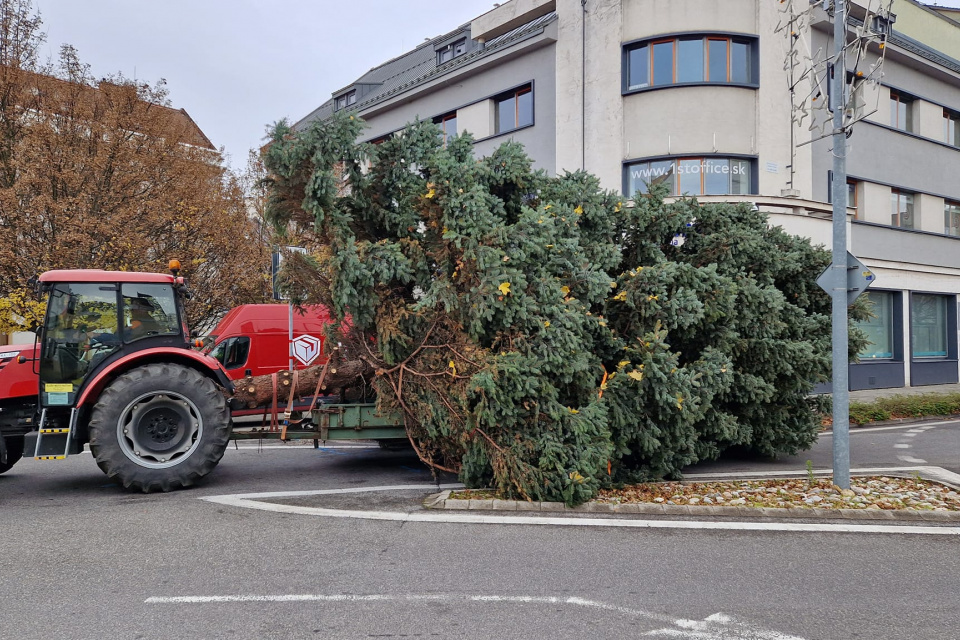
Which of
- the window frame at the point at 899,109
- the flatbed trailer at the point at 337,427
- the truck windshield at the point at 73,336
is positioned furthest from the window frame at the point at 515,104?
the truck windshield at the point at 73,336

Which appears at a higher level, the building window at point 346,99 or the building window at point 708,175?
the building window at point 346,99

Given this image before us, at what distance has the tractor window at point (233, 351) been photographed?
14.3 metres

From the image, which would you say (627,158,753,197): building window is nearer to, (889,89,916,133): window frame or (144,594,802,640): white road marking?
(889,89,916,133): window frame

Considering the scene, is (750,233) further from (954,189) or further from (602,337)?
(954,189)

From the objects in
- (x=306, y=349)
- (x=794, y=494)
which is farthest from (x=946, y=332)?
(x=306, y=349)

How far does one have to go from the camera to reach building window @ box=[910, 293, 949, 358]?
23.0m

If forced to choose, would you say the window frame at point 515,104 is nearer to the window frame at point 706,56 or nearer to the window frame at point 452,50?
the window frame at point 706,56

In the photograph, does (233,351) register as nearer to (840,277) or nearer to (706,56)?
(840,277)

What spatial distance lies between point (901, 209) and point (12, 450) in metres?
24.1

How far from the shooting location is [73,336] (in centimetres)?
754

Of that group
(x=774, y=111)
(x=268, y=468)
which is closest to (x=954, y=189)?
(x=774, y=111)

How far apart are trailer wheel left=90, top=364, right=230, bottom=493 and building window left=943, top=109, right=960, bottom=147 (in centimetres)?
2594

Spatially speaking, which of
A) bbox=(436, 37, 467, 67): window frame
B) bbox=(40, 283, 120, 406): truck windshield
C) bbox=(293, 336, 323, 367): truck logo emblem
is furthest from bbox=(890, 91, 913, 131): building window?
bbox=(40, 283, 120, 406): truck windshield

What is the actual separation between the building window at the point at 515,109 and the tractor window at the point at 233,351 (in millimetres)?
10746
